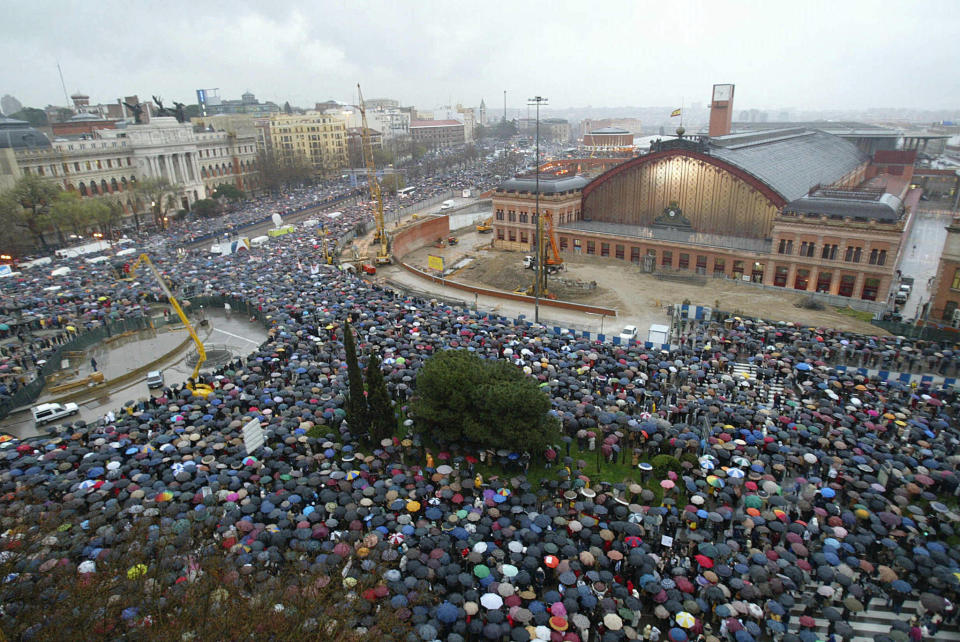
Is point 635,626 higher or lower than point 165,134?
lower

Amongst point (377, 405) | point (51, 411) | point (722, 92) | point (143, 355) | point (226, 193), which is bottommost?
point (143, 355)

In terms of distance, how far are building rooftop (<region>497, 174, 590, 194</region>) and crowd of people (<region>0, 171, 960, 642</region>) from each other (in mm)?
33288

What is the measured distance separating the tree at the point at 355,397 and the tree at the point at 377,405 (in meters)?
0.29

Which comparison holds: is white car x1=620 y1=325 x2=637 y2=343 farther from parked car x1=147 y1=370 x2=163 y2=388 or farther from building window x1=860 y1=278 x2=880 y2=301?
parked car x1=147 y1=370 x2=163 y2=388

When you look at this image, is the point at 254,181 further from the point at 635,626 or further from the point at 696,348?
the point at 635,626

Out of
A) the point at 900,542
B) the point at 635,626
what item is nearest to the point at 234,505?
the point at 635,626

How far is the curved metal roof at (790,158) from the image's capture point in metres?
53.8

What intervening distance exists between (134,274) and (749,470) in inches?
2110

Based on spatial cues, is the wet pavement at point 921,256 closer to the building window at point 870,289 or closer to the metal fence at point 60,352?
the building window at point 870,289

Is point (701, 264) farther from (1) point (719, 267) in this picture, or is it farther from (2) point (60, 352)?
(2) point (60, 352)

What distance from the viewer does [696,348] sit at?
33.3 metres

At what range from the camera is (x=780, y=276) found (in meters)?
47.2

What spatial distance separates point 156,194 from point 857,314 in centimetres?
8681

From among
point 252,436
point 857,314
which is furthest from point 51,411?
point 857,314
